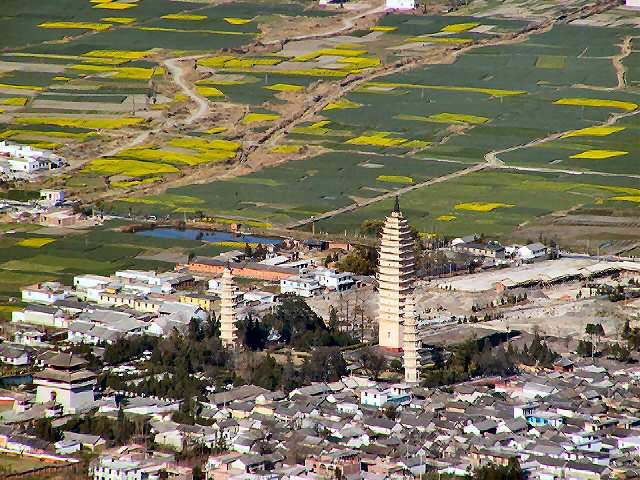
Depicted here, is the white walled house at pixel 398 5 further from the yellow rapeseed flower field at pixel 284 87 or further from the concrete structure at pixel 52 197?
the concrete structure at pixel 52 197

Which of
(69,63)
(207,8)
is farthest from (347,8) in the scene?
(69,63)

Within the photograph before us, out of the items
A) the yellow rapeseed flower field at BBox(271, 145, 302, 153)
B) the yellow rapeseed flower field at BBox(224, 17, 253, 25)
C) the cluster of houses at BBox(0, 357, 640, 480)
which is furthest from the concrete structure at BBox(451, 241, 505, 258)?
the yellow rapeseed flower field at BBox(224, 17, 253, 25)

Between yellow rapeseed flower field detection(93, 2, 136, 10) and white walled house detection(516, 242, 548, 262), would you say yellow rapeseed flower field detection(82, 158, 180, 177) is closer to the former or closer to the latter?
white walled house detection(516, 242, 548, 262)

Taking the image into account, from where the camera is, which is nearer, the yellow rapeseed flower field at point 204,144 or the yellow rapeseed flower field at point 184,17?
the yellow rapeseed flower field at point 204,144

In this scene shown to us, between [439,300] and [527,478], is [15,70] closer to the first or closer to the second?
[439,300]

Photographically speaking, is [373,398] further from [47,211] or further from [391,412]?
[47,211]

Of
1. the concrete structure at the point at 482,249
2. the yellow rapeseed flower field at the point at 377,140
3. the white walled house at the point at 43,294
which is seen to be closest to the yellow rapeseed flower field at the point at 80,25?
the yellow rapeseed flower field at the point at 377,140

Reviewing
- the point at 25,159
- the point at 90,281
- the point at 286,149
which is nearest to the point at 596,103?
the point at 286,149
